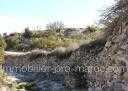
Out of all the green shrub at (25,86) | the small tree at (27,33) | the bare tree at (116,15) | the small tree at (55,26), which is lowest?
the green shrub at (25,86)

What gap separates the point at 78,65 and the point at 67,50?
9.24 feet

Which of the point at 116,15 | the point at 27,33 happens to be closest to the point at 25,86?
the point at 116,15

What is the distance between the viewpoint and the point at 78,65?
18141mm

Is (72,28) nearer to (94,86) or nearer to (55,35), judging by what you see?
(55,35)

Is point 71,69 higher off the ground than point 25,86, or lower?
higher

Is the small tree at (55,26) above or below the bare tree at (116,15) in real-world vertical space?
below

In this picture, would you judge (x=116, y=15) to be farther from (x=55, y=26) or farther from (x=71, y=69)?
(x=55, y=26)

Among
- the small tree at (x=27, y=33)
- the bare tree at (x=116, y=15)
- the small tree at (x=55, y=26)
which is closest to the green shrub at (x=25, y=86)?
the bare tree at (x=116, y=15)

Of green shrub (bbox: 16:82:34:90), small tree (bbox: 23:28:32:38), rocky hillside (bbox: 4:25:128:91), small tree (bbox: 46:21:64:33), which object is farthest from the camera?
small tree (bbox: 23:28:32:38)

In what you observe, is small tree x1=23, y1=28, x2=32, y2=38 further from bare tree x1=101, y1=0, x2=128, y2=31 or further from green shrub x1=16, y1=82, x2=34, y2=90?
bare tree x1=101, y1=0, x2=128, y2=31

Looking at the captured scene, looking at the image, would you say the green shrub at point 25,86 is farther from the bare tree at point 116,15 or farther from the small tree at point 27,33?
the small tree at point 27,33

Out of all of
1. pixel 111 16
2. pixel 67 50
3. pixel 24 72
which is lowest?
pixel 24 72

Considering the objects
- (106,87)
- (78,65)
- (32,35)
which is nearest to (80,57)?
(78,65)

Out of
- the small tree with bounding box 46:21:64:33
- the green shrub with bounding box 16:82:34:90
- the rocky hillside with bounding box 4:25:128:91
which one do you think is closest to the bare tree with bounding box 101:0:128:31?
the rocky hillside with bounding box 4:25:128:91
